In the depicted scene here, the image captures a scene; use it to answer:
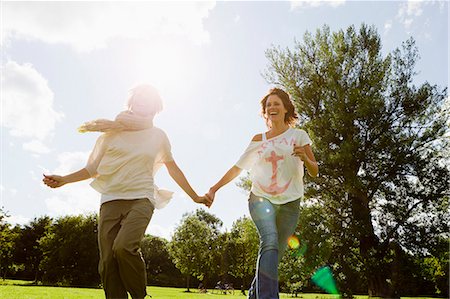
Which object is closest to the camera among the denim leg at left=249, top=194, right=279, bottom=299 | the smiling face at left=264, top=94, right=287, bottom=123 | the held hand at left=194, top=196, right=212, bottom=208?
the denim leg at left=249, top=194, right=279, bottom=299

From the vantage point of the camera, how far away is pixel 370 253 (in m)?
18.6

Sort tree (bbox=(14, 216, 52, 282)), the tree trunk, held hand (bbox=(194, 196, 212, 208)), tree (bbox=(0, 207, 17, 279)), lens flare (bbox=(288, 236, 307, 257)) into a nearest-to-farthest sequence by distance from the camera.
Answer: held hand (bbox=(194, 196, 212, 208))
the tree trunk
lens flare (bbox=(288, 236, 307, 257))
tree (bbox=(0, 207, 17, 279))
tree (bbox=(14, 216, 52, 282))

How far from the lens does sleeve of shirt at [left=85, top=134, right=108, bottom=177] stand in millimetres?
4352

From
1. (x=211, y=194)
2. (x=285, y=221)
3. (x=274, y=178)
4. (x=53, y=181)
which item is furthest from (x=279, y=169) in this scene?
(x=53, y=181)

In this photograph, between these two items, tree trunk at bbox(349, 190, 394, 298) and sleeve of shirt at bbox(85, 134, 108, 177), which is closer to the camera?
sleeve of shirt at bbox(85, 134, 108, 177)

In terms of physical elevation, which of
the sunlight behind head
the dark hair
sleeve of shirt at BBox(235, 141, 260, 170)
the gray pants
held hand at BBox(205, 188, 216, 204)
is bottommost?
the gray pants

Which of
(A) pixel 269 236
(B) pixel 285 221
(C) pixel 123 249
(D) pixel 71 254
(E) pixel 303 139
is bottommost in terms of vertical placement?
(C) pixel 123 249

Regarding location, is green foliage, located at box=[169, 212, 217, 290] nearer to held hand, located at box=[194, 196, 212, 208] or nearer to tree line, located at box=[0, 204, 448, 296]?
tree line, located at box=[0, 204, 448, 296]

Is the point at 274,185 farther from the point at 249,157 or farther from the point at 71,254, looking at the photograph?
the point at 71,254

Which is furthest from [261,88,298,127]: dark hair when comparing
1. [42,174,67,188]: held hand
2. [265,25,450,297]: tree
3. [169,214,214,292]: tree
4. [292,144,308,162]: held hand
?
[169,214,214,292]: tree

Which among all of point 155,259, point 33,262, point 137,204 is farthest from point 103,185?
point 155,259

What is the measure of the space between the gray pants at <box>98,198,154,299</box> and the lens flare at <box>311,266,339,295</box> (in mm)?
16693

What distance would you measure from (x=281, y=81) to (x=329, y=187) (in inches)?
266

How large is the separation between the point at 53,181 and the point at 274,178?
8.00 ft
